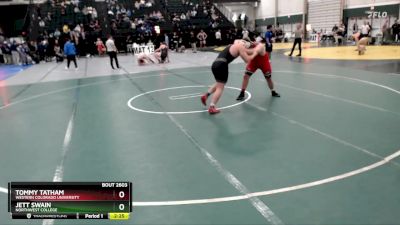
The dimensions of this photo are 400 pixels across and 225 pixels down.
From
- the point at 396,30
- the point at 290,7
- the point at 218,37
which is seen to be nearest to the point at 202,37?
the point at 218,37

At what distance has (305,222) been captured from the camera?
3326mm

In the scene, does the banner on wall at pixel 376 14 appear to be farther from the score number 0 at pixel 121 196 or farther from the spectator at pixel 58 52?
the score number 0 at pixel 121 196

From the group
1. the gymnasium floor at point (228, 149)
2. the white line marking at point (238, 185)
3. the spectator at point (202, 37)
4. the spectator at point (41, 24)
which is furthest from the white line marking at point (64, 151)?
the spectator at point (41, 24)

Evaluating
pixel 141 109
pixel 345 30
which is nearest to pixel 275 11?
pixel 345 30

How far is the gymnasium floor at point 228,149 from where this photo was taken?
366 centimetres

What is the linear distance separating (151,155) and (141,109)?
3022 millimetres

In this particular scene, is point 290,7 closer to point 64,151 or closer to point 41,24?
point 41,24

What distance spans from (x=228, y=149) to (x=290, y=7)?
3511 centimetres

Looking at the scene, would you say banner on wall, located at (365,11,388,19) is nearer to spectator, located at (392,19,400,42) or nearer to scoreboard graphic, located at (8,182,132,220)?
spectator, located at (392,19,400,42)

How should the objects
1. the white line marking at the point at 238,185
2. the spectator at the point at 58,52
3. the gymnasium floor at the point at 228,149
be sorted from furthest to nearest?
the spectator at the point at 58,52 → the gymnasium floor at the point at 228,149 → the white line marking at the point at 238,185

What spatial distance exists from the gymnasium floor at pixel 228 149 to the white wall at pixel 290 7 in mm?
27246

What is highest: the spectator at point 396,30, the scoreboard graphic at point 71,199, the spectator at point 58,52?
the spectator at point 396,30

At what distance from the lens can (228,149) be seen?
17.4 feet

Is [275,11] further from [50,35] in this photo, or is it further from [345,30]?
[50,35]
